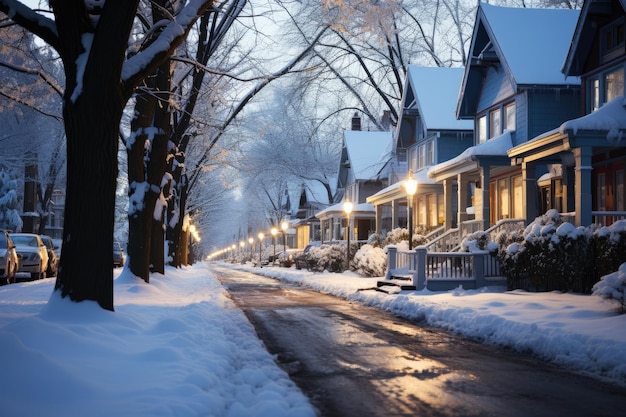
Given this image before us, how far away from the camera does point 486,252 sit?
19.7 meters

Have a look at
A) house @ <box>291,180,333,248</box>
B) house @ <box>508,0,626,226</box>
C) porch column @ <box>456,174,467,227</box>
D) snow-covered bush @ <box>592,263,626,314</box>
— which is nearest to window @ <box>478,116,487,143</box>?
porch column @ <box>456,174,467,227</box>

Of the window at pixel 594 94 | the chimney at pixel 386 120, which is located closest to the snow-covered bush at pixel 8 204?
the chimney at pixel 386 120

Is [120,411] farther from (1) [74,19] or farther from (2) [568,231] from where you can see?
(2) [568,231]

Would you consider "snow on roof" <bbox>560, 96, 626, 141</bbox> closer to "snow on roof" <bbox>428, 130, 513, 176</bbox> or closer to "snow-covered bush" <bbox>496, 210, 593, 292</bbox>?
"snow-covered bush" <bbox>496, 210, 593, 292</bbox>

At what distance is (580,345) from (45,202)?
142 ft

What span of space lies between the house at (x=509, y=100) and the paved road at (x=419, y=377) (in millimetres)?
12420

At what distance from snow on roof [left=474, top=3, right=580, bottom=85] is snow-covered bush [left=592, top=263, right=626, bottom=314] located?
1489cm

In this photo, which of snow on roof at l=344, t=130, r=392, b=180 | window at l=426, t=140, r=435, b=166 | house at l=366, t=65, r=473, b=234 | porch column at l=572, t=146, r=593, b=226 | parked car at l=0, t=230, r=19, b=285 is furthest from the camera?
snow on roof at l=344, t=130, r=392, b=180

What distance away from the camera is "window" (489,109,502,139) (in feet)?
89.7

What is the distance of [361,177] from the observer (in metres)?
46.5

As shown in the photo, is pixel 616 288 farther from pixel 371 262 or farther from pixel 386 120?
pixel 386 120

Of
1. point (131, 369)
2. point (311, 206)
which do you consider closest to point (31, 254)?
point (131, 369)

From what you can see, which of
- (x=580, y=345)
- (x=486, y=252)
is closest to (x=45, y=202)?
(x=486, y=252)

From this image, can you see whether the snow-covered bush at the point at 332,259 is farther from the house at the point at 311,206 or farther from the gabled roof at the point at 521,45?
the house at the point at 311,206
